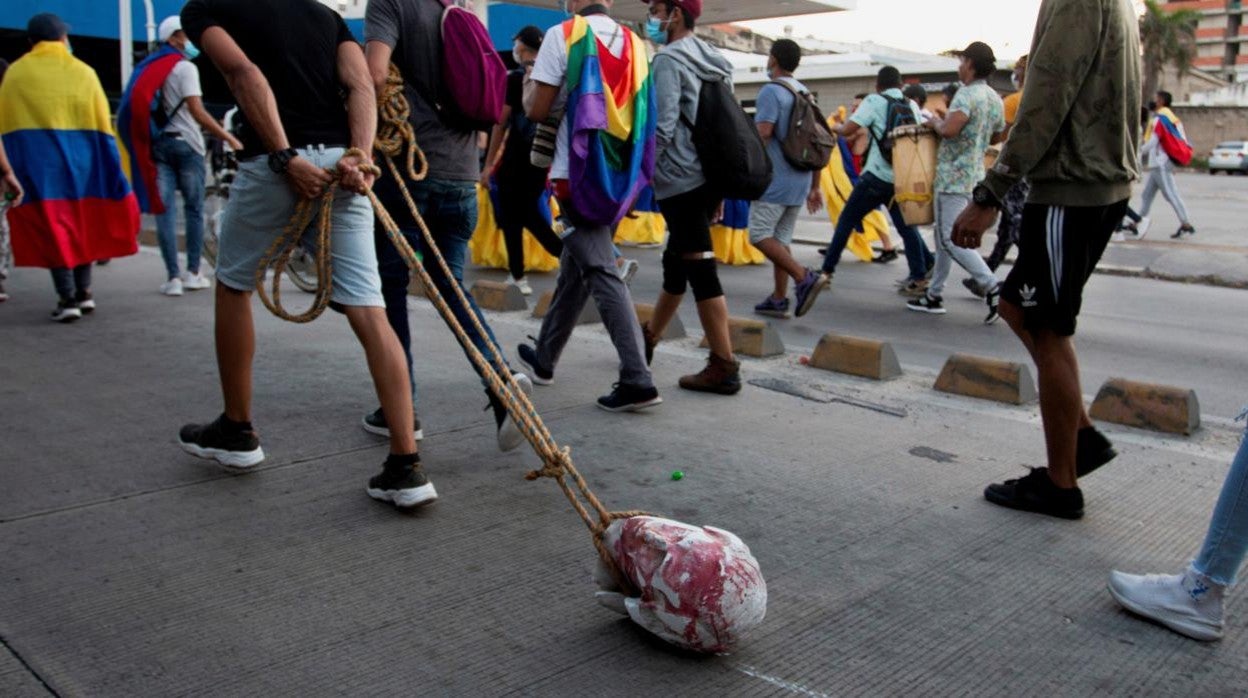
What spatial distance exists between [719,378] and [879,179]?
403 cm

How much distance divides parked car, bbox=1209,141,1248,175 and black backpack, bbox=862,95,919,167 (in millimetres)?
39541

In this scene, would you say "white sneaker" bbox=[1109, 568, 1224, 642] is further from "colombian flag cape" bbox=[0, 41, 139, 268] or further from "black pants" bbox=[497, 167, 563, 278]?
"colombian flag cape" bbox=[0, 41, 139, 268]

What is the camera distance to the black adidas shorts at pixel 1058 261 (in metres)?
3.49

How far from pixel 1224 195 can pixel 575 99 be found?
25.2m

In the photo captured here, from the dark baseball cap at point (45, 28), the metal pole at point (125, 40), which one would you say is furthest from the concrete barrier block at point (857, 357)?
the metal pole at point (125, 40)

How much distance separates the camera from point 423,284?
342 centimetres

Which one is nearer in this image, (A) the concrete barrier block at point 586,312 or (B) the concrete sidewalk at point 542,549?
(B) the concrete sidewalk at point 542,549

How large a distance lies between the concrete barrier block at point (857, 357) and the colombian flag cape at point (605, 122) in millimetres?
1846

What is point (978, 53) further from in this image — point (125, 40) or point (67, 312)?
point (125, 40)

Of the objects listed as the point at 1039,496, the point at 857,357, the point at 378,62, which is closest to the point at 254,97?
the point at 378,62

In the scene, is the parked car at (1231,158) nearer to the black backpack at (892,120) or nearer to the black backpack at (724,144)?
the black backpack at (892,120)

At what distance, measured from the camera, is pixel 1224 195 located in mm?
25406

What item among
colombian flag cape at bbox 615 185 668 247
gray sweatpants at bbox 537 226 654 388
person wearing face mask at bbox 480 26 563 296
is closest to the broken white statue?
gray sweatpants at bbox 537 226 654 388

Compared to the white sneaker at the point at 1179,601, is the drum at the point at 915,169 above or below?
above
